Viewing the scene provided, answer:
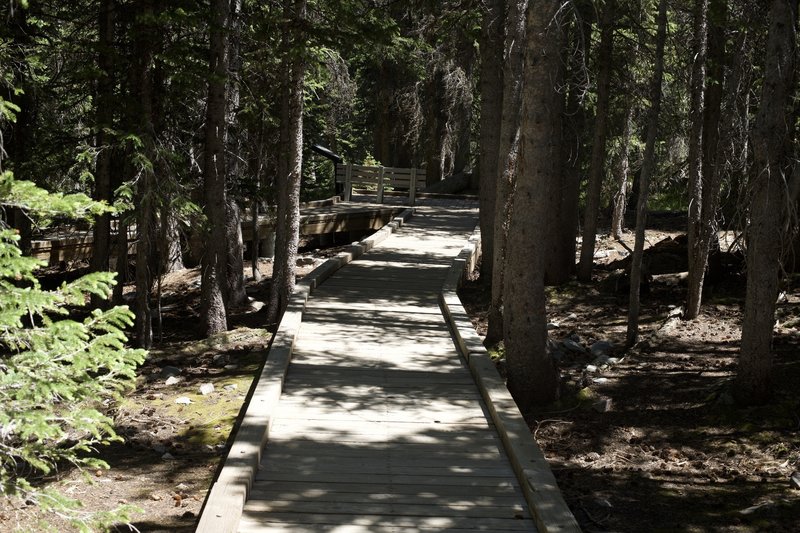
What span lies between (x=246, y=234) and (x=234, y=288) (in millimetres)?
6241

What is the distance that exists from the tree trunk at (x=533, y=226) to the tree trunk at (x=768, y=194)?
2.08 m

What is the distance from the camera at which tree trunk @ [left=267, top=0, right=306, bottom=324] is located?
1375 cm

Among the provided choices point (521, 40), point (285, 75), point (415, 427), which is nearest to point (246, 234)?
point (285, 75)

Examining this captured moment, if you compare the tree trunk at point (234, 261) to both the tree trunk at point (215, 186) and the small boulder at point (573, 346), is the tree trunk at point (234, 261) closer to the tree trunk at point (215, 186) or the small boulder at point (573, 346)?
the tree trunk at point (215, 186)

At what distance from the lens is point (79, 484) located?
804 cm

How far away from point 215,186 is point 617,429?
803cm

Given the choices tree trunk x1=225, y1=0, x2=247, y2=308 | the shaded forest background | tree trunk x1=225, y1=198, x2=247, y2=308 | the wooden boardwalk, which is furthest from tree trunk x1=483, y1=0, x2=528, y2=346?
tree trunk x1=225, y1=198, x2=247, y2=308

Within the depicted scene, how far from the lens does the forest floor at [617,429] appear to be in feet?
23.8

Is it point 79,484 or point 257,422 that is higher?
point 257,422

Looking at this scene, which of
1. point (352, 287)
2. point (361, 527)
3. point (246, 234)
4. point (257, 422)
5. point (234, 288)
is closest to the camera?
point (361, 527)

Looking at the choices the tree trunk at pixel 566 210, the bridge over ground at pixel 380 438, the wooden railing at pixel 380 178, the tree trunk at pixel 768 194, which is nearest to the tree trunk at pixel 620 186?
the tree trunk at pixel 566 210

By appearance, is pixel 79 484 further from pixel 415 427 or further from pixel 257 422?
pixel 415 427

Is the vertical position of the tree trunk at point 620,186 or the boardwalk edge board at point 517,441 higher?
the tree trunk at point 620,186

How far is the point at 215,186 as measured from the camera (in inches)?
576
